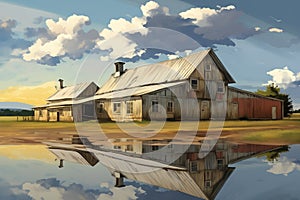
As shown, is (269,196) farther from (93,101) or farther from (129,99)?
(93,101)

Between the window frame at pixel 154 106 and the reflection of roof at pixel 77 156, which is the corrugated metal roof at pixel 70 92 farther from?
the reflection of roof at pixel 77 156

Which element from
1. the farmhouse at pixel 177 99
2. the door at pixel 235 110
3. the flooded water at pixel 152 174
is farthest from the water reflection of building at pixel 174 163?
the door at pixel 235 110

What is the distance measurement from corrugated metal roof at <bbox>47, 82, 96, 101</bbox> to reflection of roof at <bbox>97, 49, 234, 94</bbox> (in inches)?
187

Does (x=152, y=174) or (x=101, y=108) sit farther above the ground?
(x=101, y=108)

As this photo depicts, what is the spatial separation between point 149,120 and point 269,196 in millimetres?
26835

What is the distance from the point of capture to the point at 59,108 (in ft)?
137

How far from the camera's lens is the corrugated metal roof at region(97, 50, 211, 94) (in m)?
37.4

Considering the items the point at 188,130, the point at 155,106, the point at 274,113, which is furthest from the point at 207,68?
the point at 188,130

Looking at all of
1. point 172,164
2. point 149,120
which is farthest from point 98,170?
point 149,120

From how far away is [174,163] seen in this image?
995 centimetres

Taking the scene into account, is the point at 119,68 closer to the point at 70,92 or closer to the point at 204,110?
the point at 70,92

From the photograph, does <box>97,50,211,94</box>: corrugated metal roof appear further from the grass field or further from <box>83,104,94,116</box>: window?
the grass field

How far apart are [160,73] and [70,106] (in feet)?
34.9

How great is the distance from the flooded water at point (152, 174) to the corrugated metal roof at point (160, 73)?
24224mm
